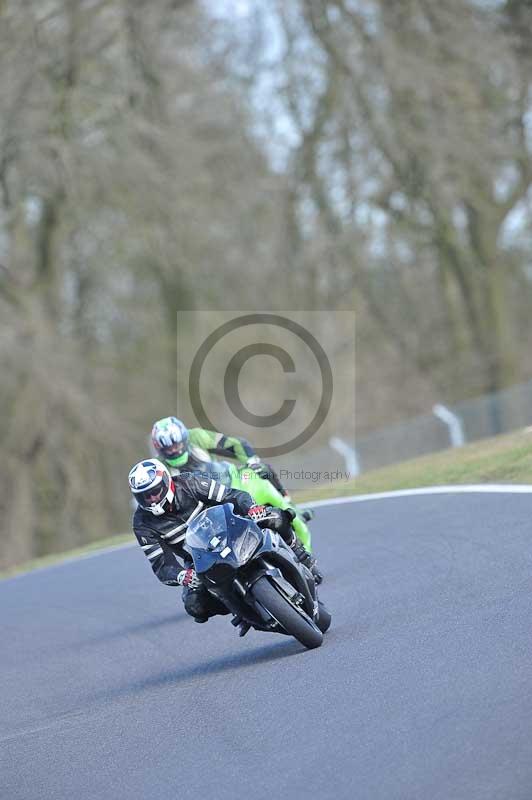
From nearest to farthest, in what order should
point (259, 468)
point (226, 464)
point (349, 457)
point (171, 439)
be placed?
point (259, 468)
point (171, 439)
point (226, 464)
point (349, 457)

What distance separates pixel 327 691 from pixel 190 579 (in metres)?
1.96

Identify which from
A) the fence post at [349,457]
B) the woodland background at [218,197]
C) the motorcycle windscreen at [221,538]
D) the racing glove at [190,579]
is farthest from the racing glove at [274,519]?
the woodland background at [218,197]

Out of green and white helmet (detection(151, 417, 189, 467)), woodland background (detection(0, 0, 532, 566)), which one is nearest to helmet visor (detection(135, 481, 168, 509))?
green and white helmet (detection(151, 417, 189, 467))

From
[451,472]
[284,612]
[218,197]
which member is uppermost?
[218,197]

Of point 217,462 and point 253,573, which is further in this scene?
point 217,462

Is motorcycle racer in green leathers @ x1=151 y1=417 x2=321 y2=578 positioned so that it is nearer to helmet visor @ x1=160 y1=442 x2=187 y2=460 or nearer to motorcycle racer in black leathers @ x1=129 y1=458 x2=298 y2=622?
helmet visor @ x1=160 y1=442 x2=187 y2=460

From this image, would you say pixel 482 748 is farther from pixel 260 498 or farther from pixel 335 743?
pixel 260 498

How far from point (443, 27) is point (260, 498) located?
18618 millimetres

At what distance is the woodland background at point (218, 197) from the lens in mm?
27219

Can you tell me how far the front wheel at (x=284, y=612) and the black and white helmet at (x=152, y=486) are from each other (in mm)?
1323

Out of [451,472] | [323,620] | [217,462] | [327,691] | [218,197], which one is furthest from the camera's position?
[218,197]

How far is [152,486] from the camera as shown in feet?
30.5

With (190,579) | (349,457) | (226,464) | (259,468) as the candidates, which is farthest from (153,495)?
(349,457)

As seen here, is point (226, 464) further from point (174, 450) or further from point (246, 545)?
point (246, 545)
